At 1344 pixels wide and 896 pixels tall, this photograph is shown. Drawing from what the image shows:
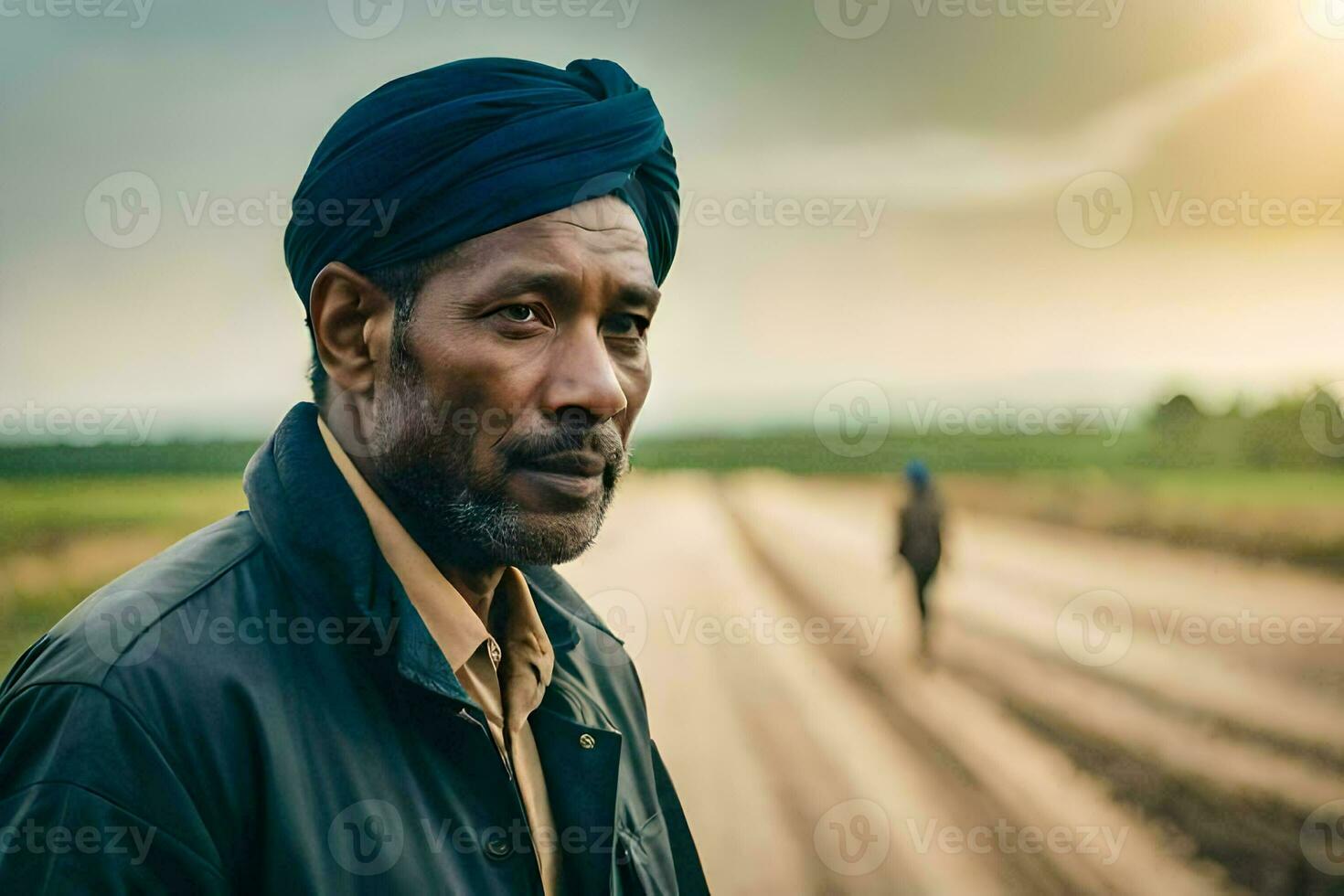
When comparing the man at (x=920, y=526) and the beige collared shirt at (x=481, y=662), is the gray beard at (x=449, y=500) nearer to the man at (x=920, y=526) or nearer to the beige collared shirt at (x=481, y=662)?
the beige collared shirt at (x=481, y=662)

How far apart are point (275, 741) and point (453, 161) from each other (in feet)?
2.49

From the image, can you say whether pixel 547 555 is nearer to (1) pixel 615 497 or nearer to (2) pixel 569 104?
(1) pixel 615 497

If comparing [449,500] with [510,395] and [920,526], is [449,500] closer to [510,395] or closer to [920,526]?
[510,395]

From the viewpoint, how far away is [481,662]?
4.75ft

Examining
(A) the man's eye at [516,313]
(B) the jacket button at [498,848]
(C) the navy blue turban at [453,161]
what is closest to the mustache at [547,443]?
(A) the man's eye at [516,313]

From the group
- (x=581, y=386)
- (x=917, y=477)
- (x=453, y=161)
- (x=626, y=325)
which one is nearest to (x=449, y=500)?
(x=581, y=386)

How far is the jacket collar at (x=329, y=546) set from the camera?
1.25m

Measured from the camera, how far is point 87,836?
1007 millimetres

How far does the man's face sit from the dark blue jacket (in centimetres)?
12

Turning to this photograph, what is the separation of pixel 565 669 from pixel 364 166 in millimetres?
797

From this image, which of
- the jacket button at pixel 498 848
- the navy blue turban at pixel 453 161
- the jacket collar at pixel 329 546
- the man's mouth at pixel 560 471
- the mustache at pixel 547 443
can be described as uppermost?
the navy blue turban at pixel 453 161

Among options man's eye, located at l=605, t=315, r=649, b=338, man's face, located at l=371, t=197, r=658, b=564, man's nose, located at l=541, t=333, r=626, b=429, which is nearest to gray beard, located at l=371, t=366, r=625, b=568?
man's face, located at l=371, t=197, r=658, b=564

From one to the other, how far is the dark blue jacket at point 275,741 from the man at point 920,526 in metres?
5.39

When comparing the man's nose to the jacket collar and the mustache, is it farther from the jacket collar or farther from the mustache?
the jacket collar
